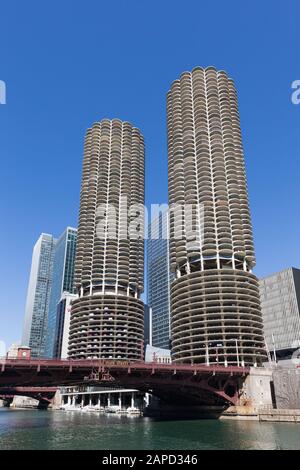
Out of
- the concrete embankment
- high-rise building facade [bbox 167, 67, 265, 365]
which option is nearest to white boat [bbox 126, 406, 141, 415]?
high-rise building facade [bbox 167, 67, 265, 365]

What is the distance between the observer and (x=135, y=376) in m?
102

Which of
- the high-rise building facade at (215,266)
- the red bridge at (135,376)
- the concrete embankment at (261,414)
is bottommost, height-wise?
the concrete embankment at (261,414)

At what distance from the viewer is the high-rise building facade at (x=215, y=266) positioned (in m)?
159

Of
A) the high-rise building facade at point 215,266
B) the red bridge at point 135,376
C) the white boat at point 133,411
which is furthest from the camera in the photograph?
the white boat at point 133,411

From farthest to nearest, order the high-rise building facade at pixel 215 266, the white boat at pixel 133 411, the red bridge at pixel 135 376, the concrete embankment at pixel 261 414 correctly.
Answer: the white boat at pixel 133 411
the high-rise building facade at pixel 215 266
the concrete embankment at pixel 261 414
the red bridge at pixel 135 376

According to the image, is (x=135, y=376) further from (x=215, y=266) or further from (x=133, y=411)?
(x=215, y=266)

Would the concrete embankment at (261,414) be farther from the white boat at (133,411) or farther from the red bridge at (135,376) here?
the white boat at (133,411)

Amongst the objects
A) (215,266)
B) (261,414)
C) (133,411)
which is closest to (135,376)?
(261,414)

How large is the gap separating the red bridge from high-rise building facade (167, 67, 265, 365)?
35.1 meters

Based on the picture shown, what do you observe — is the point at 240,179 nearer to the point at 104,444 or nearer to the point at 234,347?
the point at 234,347

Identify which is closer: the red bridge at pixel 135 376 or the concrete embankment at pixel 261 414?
the red bridge at pixel 135 376

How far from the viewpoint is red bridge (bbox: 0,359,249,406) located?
88812 mm

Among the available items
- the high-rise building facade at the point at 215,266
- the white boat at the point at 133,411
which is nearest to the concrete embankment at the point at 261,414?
the high-rise building facade at the point at 215,266

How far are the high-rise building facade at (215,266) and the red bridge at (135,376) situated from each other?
1380 inches
